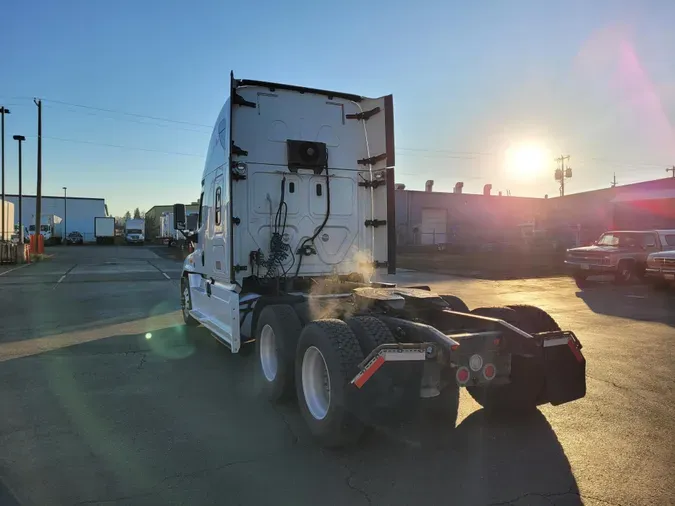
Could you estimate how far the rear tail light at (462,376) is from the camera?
12.2 ft

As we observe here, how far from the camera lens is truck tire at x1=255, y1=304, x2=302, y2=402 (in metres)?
4.70

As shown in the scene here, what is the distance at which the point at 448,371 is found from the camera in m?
3.70

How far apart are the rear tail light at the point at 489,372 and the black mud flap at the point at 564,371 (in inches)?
15.7

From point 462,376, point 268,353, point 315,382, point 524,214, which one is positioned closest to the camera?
point 462,376

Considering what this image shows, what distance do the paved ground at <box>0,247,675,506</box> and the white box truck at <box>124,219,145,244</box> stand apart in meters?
57.2

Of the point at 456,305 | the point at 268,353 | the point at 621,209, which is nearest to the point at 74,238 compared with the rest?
the point at 621,209

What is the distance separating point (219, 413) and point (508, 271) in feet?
63.7

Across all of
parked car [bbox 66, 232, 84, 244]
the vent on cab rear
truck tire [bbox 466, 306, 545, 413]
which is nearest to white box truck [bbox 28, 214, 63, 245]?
parked car [bbox 66, 232, 84, 244]

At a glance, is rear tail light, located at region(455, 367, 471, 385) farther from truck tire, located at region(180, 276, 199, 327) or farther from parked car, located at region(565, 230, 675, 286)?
parked car, located at region(565, 230, 675, 286)

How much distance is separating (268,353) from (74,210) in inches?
3060

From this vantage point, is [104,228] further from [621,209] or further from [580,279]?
[580,279]

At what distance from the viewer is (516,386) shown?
161 inches

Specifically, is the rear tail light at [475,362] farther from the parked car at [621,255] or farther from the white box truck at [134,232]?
the white box truck at [134,232]

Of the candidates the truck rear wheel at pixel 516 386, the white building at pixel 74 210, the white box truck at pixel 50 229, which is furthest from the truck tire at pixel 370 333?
the white building at pixel 74 210
